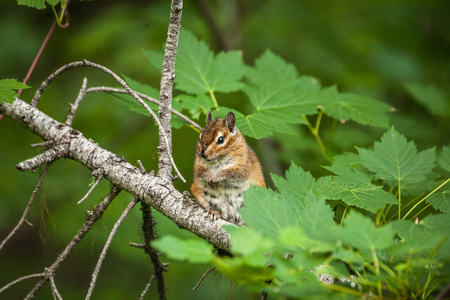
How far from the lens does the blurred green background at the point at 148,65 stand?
4.72 metres

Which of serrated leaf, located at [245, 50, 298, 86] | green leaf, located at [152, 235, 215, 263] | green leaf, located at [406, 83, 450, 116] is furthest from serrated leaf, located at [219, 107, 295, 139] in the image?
green leaf, located at [406, 83, 450, 116]

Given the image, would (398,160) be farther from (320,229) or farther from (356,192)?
(320,229)

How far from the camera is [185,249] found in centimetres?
118

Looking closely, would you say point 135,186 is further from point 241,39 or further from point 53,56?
Result: point 53,56

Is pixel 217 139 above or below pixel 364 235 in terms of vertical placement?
below

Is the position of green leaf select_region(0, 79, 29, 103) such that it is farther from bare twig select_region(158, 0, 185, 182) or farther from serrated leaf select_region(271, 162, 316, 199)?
serrated leaf select_region(271, 162, 316, 199)

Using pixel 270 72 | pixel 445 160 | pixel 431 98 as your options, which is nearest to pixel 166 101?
pixel 445 160

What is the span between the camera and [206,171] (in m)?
2.90

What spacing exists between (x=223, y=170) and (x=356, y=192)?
102cm

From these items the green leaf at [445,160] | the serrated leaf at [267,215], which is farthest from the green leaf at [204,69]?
the serrated leaf at [267,215]

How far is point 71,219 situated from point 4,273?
6.43 ft

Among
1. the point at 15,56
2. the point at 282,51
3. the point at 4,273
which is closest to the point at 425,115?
the point at 282,51

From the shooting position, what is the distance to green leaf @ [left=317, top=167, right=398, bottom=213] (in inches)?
74.8

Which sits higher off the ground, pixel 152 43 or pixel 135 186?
pixel 152 43
